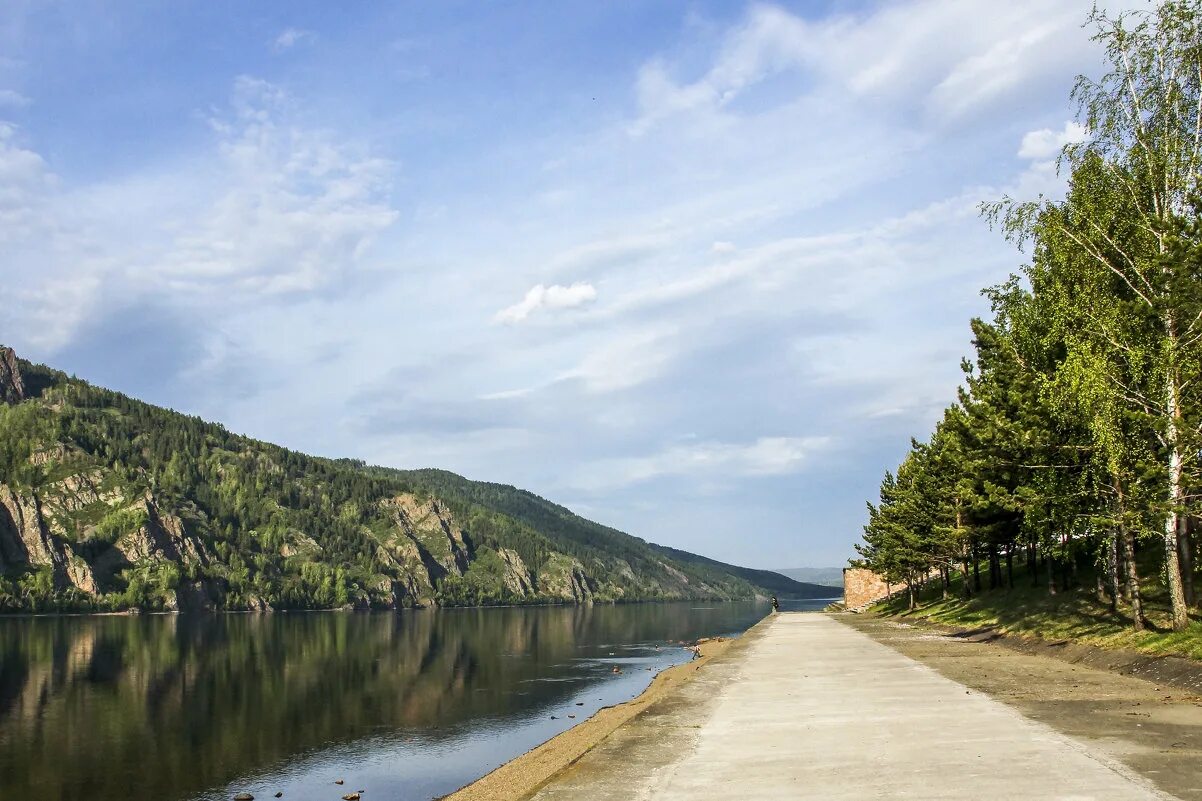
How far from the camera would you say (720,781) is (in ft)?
49.6

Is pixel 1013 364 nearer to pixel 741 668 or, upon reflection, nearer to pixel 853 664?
pixel 853 664

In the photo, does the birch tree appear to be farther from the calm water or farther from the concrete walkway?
the calm water

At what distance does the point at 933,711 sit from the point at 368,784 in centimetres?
1933

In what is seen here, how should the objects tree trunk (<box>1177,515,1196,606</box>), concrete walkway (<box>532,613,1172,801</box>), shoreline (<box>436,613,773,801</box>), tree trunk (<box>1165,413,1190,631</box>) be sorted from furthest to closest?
1. tree trunk (<box>1177,515,1196,606</box>)
2. tree trunk (<box>1165,413,1190,631</box>)
3. shoreline (<box>436,613,773,801</box>)
4. concrete walkway (<box>532,613,1172,801</box>)

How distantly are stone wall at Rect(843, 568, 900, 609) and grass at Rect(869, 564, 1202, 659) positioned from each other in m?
58.0

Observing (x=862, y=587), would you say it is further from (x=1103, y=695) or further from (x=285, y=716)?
(x=1103, y=695)

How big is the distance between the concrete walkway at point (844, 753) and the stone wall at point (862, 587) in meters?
109

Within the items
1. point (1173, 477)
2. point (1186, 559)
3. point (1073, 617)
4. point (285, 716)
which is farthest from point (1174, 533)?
point (285, 716)

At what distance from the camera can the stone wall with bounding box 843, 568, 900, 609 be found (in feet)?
436

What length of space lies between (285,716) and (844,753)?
128 feet

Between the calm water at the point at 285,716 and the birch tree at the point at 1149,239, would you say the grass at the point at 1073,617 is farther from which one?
the calm water at the point at 285,716

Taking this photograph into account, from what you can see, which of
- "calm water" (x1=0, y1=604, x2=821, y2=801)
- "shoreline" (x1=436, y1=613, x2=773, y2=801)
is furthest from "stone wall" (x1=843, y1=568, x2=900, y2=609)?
"shoreline" (x1=436, y1=613, x2=773, y2=801)

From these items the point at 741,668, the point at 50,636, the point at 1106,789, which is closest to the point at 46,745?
the point at 741,668

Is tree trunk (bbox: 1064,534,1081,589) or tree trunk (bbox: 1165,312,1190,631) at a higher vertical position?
tree trunk (bbox: 1165,312,1190,631)
